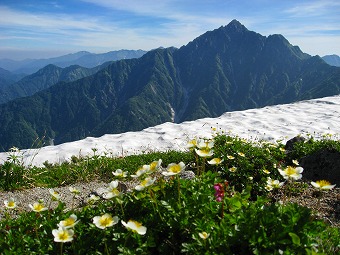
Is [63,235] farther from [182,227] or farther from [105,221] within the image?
[182,227]

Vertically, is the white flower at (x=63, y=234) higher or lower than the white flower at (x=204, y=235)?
lower

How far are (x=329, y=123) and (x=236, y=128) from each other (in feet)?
14.9

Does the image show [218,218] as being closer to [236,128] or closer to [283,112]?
[236,128]

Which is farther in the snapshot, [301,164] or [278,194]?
[301,164]

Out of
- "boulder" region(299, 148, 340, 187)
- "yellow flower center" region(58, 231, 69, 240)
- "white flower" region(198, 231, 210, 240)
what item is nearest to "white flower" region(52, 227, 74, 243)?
"yellow flower center" region(58, 231, 69, 240)

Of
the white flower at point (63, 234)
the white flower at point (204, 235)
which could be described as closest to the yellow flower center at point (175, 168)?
the white flower at point (204, 235)

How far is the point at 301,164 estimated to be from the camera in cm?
775

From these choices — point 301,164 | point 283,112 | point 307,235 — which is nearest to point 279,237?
point 307,235

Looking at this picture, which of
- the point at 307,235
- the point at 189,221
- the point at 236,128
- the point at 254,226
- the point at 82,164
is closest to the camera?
the point at 307,235

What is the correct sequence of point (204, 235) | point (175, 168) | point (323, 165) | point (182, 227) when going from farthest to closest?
point (323, 165) < point (175, 168) < point (182, 227) < point (204, 235)

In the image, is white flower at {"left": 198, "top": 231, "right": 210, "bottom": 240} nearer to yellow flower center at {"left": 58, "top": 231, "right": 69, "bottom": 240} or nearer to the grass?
the grass

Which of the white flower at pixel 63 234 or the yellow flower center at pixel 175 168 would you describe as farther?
the yellow flower center at pixel 175 168

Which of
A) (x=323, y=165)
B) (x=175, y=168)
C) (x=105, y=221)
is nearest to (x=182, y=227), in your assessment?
(x=175, y=168)

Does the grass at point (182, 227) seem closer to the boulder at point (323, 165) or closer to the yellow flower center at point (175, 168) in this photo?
the yellow flower center at point (175, 168)
